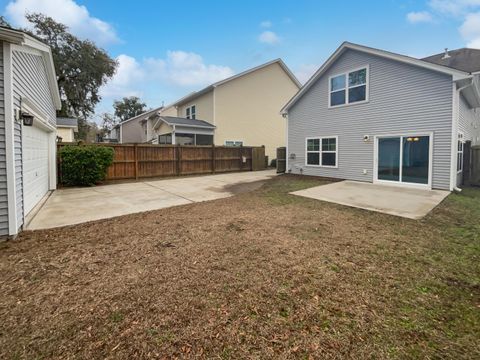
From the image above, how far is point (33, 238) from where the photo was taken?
4648 millimetres

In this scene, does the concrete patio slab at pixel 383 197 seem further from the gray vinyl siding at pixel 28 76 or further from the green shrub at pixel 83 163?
the green shrub at pixel 83 163

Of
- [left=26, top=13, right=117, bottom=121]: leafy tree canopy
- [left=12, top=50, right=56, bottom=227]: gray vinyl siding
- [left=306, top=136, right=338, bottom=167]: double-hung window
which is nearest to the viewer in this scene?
[left=12, top=50, right=56, bottom=227]: gray vinyl siding

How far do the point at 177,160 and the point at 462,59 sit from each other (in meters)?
18.6

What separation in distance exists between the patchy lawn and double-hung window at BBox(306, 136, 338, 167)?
7421mm

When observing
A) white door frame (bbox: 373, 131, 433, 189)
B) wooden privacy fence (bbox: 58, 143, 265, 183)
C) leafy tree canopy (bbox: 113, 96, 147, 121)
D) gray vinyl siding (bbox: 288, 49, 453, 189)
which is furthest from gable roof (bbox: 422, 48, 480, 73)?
leafy tree canopy (bbox: 113, 96, 147, 121)

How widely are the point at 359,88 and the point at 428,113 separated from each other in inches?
121

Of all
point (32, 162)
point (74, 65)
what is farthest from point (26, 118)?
point (74, 65)

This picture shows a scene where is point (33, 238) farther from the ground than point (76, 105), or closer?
closer

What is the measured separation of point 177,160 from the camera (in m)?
14.5

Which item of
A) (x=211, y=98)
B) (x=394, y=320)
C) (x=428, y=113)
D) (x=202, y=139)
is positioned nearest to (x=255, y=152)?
(x=202, y=139)

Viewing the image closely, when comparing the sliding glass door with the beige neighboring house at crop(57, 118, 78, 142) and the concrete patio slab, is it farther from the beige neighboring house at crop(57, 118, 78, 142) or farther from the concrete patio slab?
the beige neighboring house at crop(57, 118, 78, 142)

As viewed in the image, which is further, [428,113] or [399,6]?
[399,6]

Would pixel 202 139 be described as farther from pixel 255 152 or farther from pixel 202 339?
pixel 202 339

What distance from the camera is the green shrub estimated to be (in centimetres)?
1047
